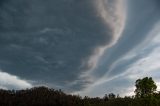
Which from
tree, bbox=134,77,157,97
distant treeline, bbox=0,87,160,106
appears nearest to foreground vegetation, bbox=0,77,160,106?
distant treeline, bbox=0,87,160,106

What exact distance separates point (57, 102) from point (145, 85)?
898 cm

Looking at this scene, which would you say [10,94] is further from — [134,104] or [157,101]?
[157,101]

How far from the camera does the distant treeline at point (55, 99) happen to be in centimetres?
2140

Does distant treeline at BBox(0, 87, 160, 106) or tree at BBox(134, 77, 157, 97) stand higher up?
tree at BBox(134, 77, 157, 97)

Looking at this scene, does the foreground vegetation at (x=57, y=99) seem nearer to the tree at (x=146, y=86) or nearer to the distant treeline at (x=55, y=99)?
the distant treeline at (x=55, y=99)

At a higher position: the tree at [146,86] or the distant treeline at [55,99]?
the tree at [146,86]

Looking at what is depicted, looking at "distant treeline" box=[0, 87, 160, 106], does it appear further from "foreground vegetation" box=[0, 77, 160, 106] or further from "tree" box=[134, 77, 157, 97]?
"tree" box=[134, 77, 157, 97]

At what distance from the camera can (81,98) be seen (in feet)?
79.4

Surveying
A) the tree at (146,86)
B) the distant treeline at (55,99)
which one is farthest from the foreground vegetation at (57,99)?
the tree at (146,86)

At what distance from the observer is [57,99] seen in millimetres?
23062

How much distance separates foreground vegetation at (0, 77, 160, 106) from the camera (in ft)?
69.2

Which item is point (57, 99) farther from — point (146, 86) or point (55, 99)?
point (146, 86)

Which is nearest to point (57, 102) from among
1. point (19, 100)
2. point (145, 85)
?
point (19, 100)

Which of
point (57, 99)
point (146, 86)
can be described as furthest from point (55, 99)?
point (146, 86)
